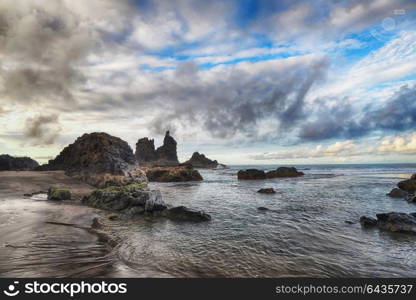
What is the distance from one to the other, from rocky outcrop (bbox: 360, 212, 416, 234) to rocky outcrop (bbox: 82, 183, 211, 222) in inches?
460

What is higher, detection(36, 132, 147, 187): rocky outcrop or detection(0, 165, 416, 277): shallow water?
detection(36, 132, 147, 187): rocky outcrop

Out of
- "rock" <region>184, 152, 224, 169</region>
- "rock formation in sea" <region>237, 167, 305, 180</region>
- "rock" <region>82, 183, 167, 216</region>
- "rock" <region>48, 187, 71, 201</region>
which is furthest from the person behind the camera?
"rock" <region>184, 152, 224, 169</region>

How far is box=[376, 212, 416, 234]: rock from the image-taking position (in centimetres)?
1293

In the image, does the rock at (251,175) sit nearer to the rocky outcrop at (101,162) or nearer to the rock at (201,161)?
the rocky outcrop at (101,162)

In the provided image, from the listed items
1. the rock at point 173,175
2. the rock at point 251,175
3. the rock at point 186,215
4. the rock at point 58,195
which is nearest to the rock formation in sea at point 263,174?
the rock at point 251,175

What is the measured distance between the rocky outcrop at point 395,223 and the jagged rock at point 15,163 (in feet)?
235

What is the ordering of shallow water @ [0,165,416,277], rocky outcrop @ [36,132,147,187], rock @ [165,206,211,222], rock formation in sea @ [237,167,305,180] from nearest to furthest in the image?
shallow water @ [0,165,416,277], rock @ [165,206,211,222], rocky outcrop @ [36,132,147,187], rock formation in sea @ [237,167,305,180]

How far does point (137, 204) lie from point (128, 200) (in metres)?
1.09

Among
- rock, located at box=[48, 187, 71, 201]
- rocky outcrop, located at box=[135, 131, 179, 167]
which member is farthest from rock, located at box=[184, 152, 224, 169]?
rock, located at box=[48, 187, 71, 201]

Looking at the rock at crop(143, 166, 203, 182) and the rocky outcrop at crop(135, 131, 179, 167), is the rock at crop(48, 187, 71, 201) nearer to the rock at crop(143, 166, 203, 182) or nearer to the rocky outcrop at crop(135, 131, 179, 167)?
the rock at crop(143, 166, 203, 182)

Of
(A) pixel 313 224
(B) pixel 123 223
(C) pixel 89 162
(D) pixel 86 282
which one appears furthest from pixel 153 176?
(D) pixel 86 282

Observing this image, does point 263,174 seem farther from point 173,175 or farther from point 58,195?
point 58,195

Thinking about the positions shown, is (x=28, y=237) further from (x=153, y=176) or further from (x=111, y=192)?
(x=153, y=176)

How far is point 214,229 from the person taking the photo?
13.7 meters
